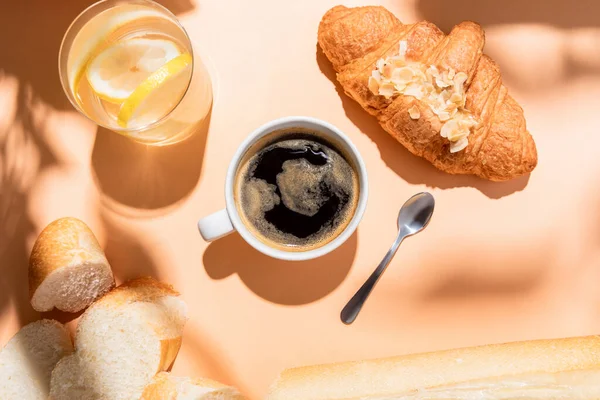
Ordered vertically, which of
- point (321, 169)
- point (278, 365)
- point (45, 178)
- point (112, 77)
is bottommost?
point (278, 365)

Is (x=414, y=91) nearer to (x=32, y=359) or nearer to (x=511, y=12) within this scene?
(x=511, y=12)

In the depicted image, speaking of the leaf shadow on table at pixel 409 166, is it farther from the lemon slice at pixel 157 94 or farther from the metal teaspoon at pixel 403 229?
the lemon slice at pixel 157 94

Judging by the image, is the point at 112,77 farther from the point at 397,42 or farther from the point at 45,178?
the point at 397,42

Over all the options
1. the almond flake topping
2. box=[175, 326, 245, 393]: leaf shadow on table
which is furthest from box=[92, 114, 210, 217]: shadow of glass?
the almond flake topping

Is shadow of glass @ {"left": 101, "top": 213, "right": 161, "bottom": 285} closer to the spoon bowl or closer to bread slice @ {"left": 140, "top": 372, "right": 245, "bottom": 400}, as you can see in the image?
bread slice @ {"left": 140, "top": 372, "right": 245, "bottom": 400}

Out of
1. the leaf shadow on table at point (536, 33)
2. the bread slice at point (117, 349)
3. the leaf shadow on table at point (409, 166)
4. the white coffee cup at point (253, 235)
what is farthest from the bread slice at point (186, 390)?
the leaf shadow on table at point (536, 33)

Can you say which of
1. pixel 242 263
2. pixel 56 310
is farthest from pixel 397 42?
pixel 56 310
